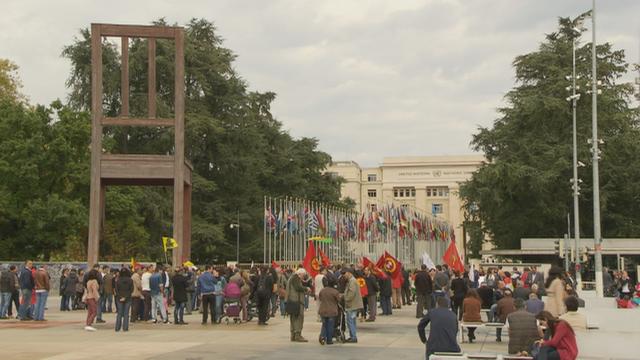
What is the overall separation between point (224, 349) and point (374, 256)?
4826 centimetres

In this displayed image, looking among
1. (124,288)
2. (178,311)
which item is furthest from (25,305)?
(124,288)

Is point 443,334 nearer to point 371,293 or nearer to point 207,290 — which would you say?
point 207,290

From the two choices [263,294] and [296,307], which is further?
[263,294]

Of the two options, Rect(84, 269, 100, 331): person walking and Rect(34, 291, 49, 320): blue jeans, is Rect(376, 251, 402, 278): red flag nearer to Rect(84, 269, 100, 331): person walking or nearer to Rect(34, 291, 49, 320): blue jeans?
Rect(84, 269, 100, 331): person walking

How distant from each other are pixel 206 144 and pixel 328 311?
4336 centimetres

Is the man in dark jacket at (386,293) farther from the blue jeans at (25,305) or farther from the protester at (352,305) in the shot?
the blue jeans at (25,305)

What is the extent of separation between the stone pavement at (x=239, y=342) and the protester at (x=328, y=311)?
28 centimetres

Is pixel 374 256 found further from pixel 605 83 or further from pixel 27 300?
pixel 27 300

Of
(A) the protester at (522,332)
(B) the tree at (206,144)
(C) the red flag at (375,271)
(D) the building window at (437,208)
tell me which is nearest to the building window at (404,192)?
(D) the building window at (437,208)

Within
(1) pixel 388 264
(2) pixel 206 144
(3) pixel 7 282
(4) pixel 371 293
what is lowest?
(4) pixel 371 293

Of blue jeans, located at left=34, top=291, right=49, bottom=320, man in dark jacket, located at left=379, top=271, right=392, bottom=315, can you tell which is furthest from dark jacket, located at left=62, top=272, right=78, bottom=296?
man in dark jacket, located at left=379, top=271, right=392, bottom=315

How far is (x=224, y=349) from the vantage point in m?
18.1

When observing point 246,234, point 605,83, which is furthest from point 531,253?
point 246,234

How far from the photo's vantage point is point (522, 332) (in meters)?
14.6
